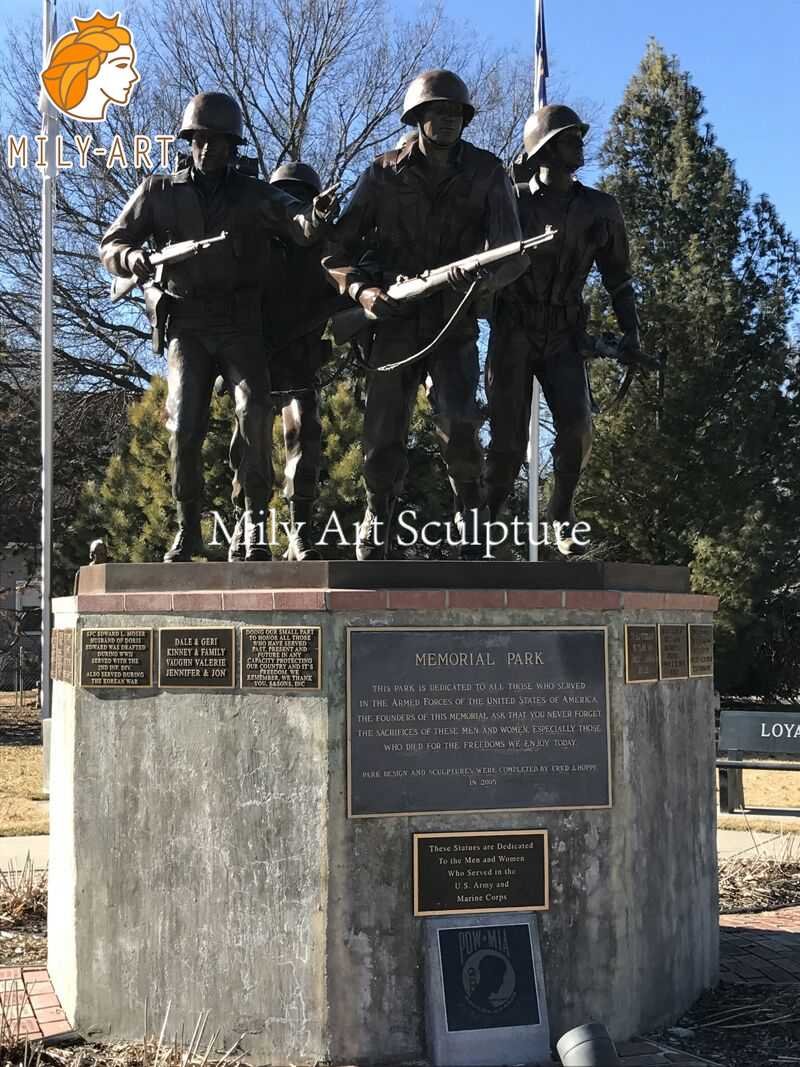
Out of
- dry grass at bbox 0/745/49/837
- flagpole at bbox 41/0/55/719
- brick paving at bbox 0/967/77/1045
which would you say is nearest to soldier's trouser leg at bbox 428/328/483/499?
brick paving at bbox 0/967/77/1045

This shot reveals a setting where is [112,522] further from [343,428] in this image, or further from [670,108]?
[670,108]

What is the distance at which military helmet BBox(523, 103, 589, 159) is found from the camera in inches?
232

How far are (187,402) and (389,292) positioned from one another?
1113 mm

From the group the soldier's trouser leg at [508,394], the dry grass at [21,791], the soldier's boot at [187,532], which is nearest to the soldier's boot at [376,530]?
the soldier's trouser leg at [508,394]

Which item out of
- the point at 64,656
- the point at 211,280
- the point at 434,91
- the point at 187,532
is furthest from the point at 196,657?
the point at 434,91

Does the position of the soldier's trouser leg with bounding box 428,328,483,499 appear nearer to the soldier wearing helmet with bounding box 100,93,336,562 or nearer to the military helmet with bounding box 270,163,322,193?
the soldier wearing helmet with bounding box 100,93,336,562

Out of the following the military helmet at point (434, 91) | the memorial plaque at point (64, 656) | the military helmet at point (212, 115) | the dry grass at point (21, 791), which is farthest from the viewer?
the dry grass at point (21, 791)

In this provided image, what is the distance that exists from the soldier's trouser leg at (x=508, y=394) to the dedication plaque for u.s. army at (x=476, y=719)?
1524 mm

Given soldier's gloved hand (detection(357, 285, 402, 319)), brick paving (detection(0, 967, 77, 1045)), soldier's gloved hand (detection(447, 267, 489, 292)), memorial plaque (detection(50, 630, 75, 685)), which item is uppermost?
soldier's gloved hand (detection(447, 267, 489, 292))

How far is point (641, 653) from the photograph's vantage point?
5.00 meters

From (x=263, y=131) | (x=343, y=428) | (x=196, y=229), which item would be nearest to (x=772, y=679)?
(x=343, y=428)

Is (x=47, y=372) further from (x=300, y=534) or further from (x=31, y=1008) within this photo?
(x=31, y=1008)

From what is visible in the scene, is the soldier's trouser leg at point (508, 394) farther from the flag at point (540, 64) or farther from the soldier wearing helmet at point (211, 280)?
the flag at point (540, 64)

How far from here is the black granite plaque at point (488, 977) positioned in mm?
4410
